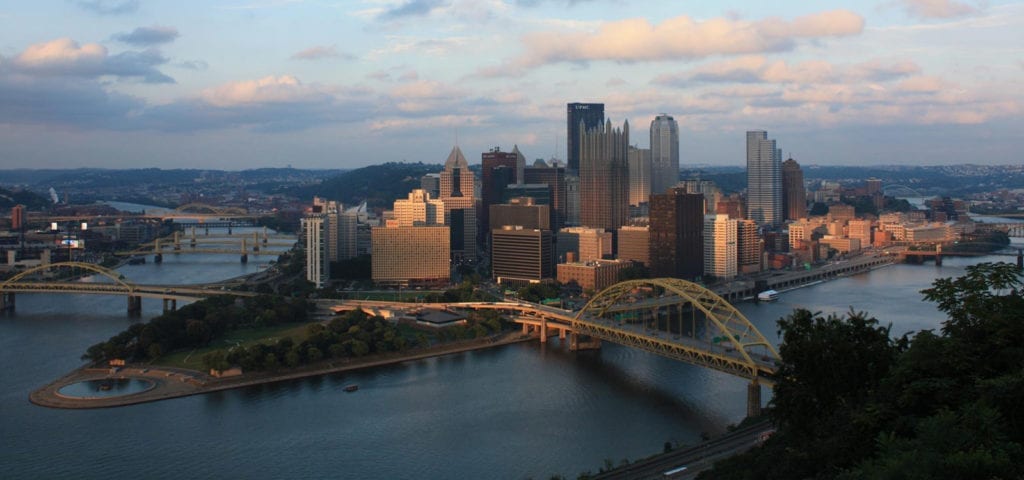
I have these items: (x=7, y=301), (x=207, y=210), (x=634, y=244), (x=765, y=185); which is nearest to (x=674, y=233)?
(x=634, y=244)

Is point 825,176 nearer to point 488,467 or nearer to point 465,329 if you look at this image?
point 465,329

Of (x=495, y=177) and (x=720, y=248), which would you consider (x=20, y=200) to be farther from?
(x=720, y=248)

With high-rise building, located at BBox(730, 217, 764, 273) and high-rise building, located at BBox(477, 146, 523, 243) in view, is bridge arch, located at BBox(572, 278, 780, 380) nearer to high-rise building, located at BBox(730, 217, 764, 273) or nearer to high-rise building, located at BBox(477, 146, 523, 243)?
high-rise building, located at BBox(730, 217, 764, 273)

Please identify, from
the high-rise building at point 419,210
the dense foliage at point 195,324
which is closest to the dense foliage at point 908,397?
the dense foliage at point 195,324

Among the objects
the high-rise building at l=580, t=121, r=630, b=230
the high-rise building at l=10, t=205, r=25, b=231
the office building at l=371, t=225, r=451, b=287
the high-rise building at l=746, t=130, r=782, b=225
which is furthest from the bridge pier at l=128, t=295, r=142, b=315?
the high-rise building at l=746, t=130, r=782, b=225

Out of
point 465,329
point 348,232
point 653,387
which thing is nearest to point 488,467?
point 653,387

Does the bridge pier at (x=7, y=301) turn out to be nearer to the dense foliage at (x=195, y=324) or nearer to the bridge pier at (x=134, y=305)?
the bridge pier at (x=134, y=305)
